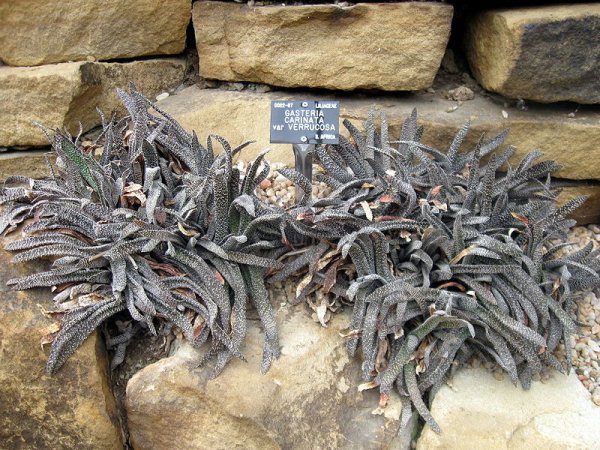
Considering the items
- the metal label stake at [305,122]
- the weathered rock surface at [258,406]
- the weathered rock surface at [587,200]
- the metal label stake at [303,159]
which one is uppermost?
the metal label stake at [305,122]

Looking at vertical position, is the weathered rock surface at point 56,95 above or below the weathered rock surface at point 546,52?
below

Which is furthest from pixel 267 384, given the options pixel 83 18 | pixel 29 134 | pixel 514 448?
pixel 83 18

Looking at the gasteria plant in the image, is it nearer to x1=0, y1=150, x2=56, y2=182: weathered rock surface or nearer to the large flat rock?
the large flat rock

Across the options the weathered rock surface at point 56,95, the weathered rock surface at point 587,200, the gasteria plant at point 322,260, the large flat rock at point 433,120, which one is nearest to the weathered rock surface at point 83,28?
the weathered rock surface at point 56,95

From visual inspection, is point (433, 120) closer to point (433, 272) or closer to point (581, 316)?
point (433, 272)

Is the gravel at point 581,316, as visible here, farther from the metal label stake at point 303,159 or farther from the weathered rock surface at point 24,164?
the weathered rock surface at point 24,164

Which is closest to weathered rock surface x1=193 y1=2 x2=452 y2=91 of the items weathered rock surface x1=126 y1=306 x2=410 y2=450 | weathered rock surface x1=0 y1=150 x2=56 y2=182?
weathered rock surface x1=0 y1=150 x2=56 y2=182

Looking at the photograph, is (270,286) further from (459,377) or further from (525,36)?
(525,36)
